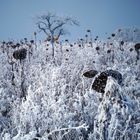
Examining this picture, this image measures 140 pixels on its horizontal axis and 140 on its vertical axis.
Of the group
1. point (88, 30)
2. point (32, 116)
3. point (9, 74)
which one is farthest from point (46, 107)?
point (88, 30)

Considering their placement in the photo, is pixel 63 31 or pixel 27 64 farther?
pixel 63 31

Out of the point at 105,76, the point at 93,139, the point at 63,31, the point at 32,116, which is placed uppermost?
the point at 63,31

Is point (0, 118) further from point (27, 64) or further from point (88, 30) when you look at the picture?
point (88, 30)

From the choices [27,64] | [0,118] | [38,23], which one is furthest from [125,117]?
[38,23]

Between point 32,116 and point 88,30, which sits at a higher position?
point 88,30

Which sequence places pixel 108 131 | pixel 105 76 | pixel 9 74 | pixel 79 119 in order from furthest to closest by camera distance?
pixel 9 74 < pixel 79 119 < pixel 108 131 < pixel 105 76

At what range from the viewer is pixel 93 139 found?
12.1 feet

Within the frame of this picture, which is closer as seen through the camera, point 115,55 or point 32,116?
point 32,116

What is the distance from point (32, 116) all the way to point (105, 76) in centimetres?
150

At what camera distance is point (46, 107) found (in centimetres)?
452

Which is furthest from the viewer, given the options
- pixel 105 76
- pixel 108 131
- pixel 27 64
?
pixel 27 64

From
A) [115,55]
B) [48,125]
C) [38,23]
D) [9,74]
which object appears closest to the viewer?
[48,125]

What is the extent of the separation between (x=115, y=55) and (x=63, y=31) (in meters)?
4.87

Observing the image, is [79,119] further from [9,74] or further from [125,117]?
[9,74]
